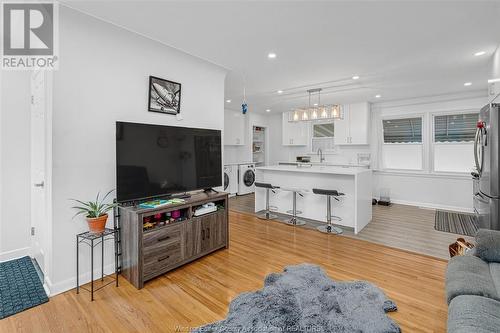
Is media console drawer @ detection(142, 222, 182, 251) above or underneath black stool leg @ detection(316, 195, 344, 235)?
above

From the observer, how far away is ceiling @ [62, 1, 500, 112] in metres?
2.23

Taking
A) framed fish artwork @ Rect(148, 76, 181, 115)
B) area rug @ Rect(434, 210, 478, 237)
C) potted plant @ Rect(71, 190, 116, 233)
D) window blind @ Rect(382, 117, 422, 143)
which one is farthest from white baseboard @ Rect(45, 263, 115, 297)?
window blind @ Rect(382, 117, 422, 143)

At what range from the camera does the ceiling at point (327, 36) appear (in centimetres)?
223

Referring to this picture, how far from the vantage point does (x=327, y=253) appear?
3.15 meters

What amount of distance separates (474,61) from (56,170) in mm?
5529

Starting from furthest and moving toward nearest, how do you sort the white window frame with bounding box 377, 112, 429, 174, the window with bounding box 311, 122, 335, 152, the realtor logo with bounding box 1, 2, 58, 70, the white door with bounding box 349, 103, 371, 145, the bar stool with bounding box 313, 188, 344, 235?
the window with bounding box 311, 122, 335, 152, the white door with bounding box 349, 103, 371, 145, the white window frame with bounding box 377, 112, 429, 174, the bar stool with bounding box 313, 188, 344, 235, the realtor logo with bounding box 1, 2, 58, 70

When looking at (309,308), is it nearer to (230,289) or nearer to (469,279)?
(230,289)

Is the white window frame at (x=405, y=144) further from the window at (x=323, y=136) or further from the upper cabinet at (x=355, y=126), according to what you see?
the window at (x=323, y=136)

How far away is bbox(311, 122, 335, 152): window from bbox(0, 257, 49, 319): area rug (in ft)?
22.5

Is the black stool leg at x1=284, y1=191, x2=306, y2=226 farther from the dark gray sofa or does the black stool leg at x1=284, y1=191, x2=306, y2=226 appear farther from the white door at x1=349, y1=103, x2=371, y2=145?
the white door at x1=349, y1=103, x2=371, y2=145

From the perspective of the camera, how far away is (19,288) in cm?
231

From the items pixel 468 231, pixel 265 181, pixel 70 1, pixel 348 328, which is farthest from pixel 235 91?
pixel 468 231

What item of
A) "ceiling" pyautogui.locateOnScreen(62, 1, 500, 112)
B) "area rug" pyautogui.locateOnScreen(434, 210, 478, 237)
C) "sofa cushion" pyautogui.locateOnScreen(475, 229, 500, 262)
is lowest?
"area rug" pyautogui.locateOnScreen(434, 210, 478, 237)

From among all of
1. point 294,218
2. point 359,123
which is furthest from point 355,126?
point 294,218
